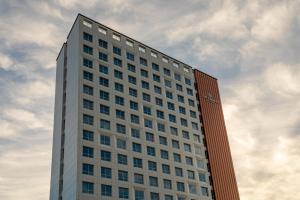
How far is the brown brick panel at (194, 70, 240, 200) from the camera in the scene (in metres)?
81.9

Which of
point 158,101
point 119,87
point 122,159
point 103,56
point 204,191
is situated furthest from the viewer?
point 158,101

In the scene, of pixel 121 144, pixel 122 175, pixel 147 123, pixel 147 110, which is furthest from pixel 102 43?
pixel 122 175

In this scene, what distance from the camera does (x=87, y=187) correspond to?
61000 millimetres

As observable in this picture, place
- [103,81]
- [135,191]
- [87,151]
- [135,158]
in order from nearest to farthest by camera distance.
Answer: [87,151]
[135,191]
[135,158]
[103,81]

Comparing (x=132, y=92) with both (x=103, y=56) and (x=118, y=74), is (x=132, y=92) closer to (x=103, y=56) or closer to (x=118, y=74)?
(x=118, y=74)

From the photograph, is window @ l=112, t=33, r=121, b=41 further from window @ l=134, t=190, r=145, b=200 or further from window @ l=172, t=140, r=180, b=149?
window @ l=134, t=190, r=145, b=200

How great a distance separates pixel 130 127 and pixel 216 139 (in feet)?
83.7

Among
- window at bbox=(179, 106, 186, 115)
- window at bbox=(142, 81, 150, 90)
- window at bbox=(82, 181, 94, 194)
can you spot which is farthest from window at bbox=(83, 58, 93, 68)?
window at bbox=(82, 181, 94, 194)

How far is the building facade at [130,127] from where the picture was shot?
65.5 meters

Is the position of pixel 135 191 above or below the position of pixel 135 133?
below

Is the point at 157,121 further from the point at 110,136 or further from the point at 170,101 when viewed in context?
the point at 110,136

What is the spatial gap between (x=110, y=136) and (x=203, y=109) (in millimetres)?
30515

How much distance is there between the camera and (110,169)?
65375mm

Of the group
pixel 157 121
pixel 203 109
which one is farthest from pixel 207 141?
pixel 157 121
